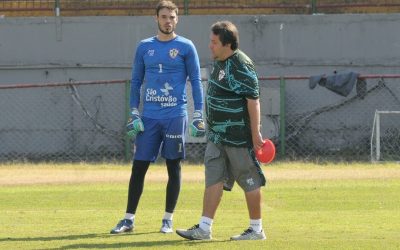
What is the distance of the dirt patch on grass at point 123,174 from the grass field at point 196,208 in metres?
0.02

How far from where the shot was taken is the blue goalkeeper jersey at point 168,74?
8.89 meters

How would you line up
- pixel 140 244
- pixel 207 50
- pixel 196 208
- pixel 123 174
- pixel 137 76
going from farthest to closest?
pixel 207 50 → pixel 123 174 → pixel 196 208 → pixel 137 76 → pixel 140 244

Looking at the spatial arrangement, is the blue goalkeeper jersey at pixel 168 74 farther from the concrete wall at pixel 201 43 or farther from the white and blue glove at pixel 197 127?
the concrete wall at pixel 201 43

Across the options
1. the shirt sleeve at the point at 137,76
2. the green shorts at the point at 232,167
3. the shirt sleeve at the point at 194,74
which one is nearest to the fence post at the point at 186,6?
the shirt sleeve at the point at 137,76

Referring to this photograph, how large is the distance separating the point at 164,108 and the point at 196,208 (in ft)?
8.93

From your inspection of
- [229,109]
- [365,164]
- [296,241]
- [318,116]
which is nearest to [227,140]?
[229,109]

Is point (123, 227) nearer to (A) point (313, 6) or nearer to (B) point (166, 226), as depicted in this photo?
(B) point (166, 226)

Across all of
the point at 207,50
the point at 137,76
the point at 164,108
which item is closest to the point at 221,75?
the point at 164,108

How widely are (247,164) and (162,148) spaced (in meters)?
1.12

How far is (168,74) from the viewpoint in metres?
8.91

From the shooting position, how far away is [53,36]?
1997 cm

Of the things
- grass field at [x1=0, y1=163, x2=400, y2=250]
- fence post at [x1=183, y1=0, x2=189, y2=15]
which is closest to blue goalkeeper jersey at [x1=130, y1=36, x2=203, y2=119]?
grass field at [x1=0, y1=163, x2=400, y2=250]

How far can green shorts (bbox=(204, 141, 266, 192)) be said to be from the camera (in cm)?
812

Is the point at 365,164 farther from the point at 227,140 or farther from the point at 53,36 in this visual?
the point at 227,140
